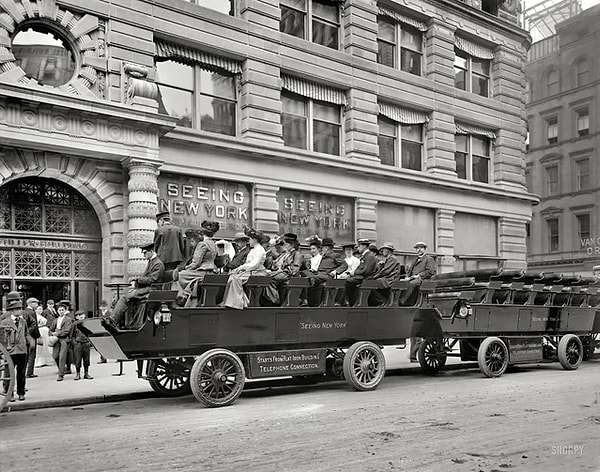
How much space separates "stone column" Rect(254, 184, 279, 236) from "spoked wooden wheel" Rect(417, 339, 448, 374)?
7.43m

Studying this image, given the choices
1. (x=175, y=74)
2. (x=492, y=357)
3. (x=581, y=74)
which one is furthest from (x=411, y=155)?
(x=492, y=357)

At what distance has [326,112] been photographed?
71.6 feet

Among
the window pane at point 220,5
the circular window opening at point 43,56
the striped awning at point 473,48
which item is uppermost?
the striped awning at point 473,48

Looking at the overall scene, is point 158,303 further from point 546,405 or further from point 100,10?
point 100,10

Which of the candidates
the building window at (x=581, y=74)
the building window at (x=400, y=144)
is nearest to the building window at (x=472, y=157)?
the building window at (x=400, y=144)

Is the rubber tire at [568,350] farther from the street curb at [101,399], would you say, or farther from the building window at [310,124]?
the building window at [310,124]

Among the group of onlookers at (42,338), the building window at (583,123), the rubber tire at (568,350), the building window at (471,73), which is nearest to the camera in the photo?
the group of onlookers at (42,338)

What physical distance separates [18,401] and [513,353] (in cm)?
897

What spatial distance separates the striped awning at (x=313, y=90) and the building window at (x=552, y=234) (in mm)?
22672

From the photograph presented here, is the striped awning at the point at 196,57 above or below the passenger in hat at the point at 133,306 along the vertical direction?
above

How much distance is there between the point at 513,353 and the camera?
42.1 feet

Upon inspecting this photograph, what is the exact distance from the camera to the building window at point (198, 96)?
59.8 ft

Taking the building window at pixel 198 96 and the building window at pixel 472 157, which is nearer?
the building window at pixel 198 96

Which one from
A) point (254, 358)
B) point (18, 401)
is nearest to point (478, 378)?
point (254, 358)
